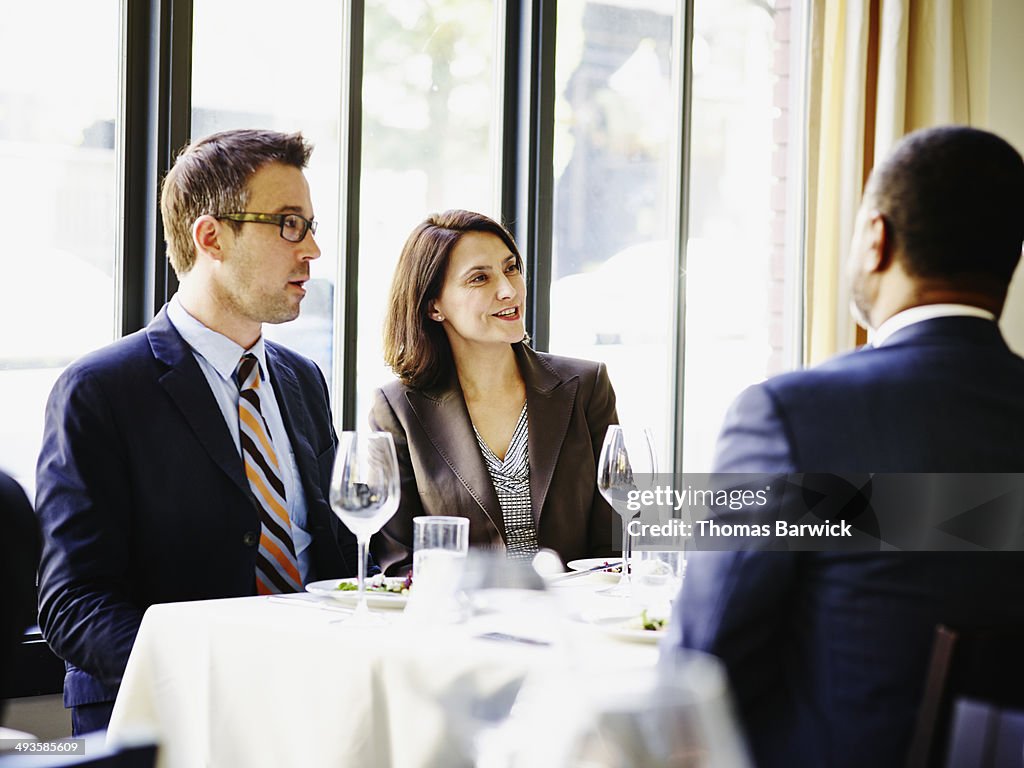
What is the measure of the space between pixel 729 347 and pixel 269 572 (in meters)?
2.45

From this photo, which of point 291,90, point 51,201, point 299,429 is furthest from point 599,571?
point 291,90

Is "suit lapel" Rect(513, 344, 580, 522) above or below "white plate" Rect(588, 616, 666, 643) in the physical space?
above

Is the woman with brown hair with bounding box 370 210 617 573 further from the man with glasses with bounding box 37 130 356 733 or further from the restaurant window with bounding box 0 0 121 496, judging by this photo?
the restaurant window with bounding box 0 0 121 496

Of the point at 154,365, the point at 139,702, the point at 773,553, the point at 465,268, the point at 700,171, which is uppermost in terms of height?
the point at 700,171

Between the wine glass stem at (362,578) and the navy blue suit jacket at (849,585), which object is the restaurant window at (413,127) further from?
the navy blue suit jacket at (849,585)

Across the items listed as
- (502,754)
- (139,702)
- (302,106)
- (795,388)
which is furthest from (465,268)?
(502,754)

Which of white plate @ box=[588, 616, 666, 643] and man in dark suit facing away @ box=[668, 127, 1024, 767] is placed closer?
man in dark suit facing away @ box=[668, 127, 1024, 767]

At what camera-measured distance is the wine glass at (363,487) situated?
1717 millimetres

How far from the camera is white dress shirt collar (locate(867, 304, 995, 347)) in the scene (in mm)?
1336

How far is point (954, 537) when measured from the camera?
4.17 feet

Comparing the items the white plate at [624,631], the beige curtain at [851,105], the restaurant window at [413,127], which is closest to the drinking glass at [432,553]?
the white plate at [624,631]

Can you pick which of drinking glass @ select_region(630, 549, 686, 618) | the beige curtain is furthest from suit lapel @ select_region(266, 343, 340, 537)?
the beige curtain

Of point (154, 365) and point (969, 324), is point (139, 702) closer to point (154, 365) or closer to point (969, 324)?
point (154, 365)

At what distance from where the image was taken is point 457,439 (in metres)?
2.61
